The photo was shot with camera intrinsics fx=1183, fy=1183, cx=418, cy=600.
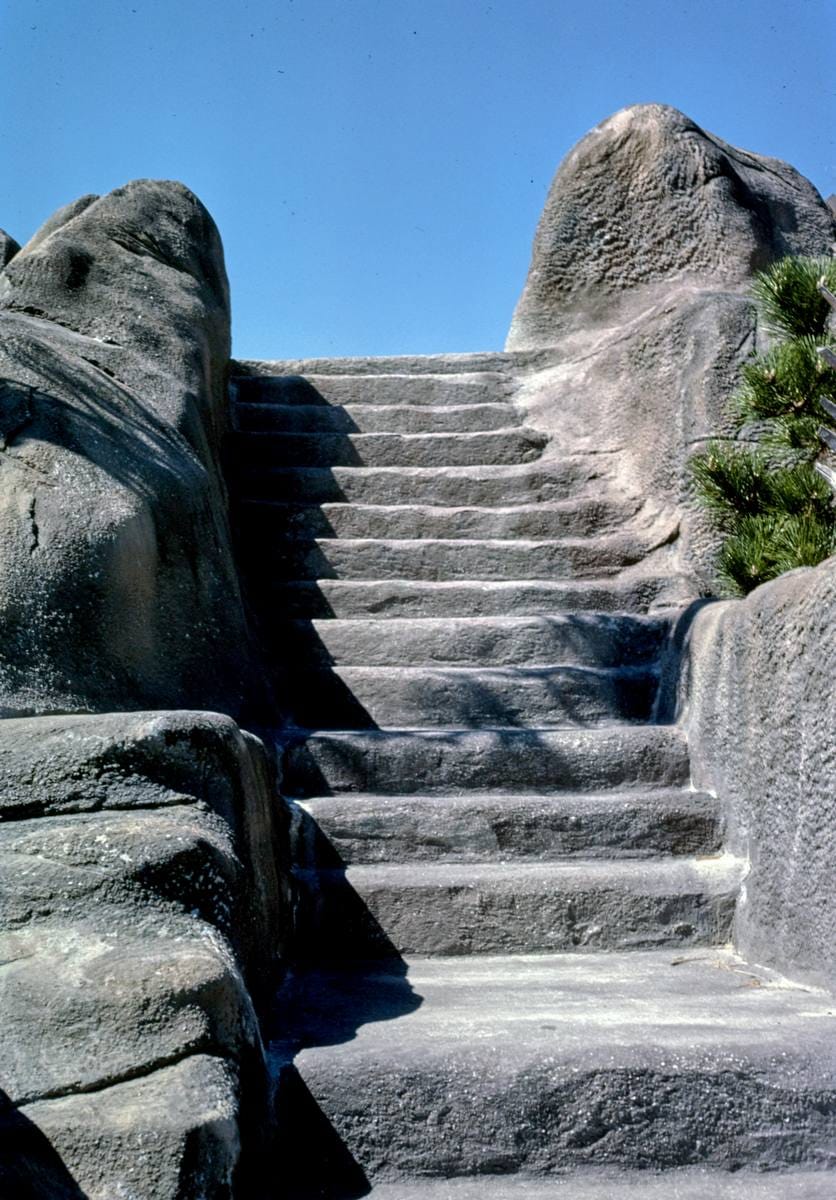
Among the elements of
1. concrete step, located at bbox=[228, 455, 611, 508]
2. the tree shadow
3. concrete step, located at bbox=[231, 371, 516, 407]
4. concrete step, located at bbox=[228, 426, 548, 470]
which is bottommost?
the tree shadow

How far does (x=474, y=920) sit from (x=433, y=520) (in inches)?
82.0

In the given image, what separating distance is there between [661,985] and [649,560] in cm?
206

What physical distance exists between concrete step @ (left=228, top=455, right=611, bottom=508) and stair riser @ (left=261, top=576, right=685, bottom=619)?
0.71m

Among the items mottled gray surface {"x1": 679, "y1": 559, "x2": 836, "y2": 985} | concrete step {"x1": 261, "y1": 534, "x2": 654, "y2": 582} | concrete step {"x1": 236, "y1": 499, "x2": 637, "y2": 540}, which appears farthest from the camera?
concrete step {"x1": 236, "y1": 499, "x2": 637, "y2": 540}

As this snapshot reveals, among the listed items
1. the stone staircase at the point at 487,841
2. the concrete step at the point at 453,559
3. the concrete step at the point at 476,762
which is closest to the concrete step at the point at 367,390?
the stone staircase at the point at 487,841

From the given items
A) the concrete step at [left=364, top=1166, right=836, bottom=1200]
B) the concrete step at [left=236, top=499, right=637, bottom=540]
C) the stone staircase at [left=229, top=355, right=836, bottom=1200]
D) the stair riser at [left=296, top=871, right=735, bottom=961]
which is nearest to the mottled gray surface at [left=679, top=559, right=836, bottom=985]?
the stone staircase at [left=229, top=355, right=836, bottom=1200]

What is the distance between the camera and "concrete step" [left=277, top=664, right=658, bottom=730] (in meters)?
3.71

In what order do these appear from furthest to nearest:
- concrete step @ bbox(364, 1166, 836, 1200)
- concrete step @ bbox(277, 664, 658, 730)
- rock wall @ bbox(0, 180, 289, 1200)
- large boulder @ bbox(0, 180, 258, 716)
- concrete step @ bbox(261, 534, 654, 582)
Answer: concrete step @ bbox(261, 534, 654, 582) < concrete step @ bbox(277, 664, 658, 730) < large boulder @ bbox(0, 180, 258, 716) < concrete step @ bbox(364, 1166, 836, 1200) < rock wall @ bbox(0, 180, 289, 1200)

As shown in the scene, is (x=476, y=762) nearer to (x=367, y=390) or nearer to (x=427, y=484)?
(x=427, y=484)

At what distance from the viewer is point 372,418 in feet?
17.7

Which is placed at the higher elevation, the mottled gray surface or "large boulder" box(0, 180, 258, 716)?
"large boulder" box(0, 180, 258, 716)

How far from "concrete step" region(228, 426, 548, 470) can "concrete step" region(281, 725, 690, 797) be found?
1958mm

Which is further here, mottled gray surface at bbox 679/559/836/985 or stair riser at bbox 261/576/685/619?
stair riser at bbox 261/576/685/619

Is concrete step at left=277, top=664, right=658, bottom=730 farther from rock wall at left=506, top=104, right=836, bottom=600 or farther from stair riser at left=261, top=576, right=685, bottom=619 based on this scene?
rock wall at left=506, top=104, right=836, bottom=600
